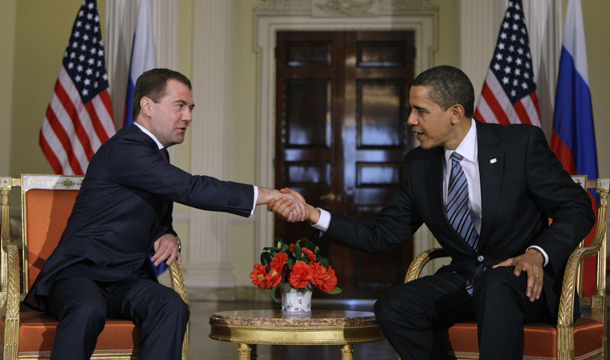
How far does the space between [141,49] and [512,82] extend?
2610 mm

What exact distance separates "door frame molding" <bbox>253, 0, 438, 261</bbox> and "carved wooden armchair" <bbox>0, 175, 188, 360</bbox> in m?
4.13

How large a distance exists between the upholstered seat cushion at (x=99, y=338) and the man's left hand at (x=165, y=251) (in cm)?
35

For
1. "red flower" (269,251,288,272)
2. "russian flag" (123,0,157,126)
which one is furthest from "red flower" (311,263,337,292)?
"russian flag" (123,0,157,126)

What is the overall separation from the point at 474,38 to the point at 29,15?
4.57 meters

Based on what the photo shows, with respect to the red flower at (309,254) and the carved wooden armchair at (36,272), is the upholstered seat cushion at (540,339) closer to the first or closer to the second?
the red flower at (309,254)

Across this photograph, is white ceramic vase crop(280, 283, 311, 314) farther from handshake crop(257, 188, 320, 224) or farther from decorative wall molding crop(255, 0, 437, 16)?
decorative wall molding crop(255, 0, 437, 16)

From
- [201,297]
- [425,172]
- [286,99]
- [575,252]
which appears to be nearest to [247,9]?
[286,99]

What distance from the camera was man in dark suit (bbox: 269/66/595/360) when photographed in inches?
91.7

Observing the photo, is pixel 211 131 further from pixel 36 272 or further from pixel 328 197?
pixel 36 272

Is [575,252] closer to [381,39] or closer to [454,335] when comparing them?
[454,335]

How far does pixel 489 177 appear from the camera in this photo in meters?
2.55

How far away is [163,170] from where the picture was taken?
100.0 inches

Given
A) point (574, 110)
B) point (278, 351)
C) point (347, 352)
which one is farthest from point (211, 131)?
point (347, 352)

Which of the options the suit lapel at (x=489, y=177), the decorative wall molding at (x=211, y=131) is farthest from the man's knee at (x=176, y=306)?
the decorative wall molding at (x=211, y=131)
